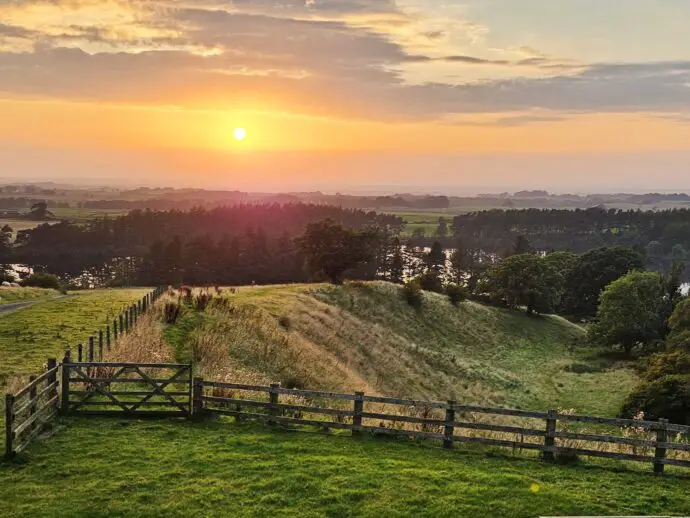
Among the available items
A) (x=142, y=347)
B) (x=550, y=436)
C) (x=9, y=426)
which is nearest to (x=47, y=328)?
(x=142, y=347)

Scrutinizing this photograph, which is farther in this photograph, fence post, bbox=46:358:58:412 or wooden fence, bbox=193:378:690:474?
fence post, bbox=46:358:58:412

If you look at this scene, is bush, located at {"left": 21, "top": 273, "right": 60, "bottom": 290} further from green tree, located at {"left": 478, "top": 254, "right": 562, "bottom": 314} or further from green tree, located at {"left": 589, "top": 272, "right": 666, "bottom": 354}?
green tree, located at {"left": 589, "top": 272, "right": 666, "bottom": 354}

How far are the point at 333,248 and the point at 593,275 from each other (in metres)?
51.0

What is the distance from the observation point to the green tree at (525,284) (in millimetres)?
72875

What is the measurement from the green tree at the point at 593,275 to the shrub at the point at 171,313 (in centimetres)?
7309

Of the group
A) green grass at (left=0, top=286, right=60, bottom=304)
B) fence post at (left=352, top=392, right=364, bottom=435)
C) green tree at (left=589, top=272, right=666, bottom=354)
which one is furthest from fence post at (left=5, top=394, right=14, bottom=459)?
green tree at (left=589, top=272, right=666, bottom=354)

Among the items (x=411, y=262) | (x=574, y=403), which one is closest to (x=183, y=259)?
(x=411, y=262)

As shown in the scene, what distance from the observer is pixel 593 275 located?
88250 mm

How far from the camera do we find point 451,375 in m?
45.3

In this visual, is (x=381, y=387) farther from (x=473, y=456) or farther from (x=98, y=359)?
(x=473, y=456)

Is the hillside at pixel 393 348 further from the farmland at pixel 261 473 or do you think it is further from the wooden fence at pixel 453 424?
the wooden fence at pixel 453 424

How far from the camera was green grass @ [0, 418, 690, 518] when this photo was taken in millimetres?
11297

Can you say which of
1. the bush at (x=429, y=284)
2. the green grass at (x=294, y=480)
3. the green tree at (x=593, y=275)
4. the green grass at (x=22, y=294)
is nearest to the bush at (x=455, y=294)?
the bush at (x=429, y=284)

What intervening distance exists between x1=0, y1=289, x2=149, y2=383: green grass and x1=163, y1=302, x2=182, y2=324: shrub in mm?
3029
